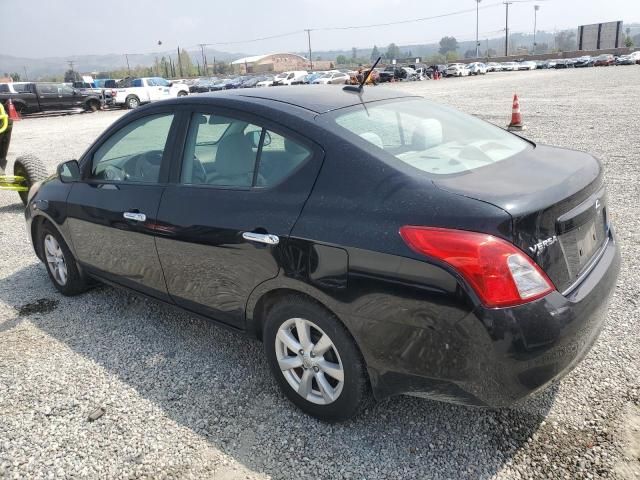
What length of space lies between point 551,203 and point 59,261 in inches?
152

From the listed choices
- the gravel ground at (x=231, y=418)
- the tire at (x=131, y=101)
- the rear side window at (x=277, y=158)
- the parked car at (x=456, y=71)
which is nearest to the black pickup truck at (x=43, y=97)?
the tire at (x=131, y=101)

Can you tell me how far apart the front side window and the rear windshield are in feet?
4.25

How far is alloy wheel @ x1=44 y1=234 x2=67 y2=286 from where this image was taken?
4395 millimetres

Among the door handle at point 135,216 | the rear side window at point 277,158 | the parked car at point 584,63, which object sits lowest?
the parked car at point 584,63

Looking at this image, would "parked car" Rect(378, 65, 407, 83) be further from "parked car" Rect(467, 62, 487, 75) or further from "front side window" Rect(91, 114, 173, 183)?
"front side window" Rect(91, 114, 173, 183)

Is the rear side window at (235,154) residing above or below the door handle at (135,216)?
above

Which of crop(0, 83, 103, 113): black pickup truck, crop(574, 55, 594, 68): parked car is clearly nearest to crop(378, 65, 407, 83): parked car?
crop(574, 55, 594, 68): parked car

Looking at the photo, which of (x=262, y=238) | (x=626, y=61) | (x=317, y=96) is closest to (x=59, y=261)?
(x=262, y=238)

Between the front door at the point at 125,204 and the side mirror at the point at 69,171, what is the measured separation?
5cm

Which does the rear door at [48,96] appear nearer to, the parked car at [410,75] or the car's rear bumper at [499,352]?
the car's rear bumper at [499,352]

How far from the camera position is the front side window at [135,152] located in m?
3.40

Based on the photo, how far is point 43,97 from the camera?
86.6 feet

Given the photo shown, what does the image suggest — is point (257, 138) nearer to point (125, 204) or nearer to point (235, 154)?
point (235, 154)

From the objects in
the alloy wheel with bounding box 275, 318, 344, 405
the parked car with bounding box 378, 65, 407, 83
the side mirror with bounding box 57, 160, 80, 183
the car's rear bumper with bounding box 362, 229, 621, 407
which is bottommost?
the parked car with bounding box 378, 65, 407, 83
